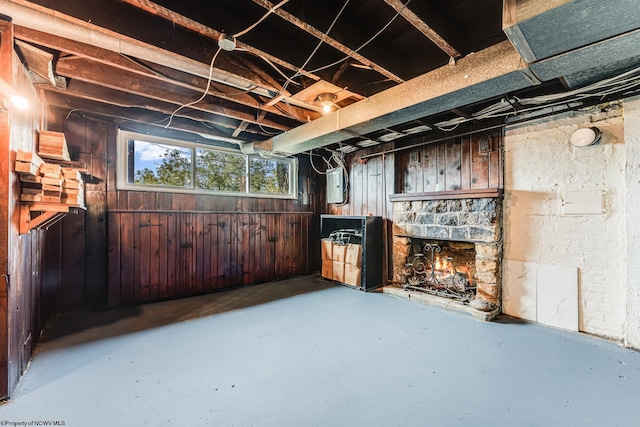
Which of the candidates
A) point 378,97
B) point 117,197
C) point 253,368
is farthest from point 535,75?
point 117,197

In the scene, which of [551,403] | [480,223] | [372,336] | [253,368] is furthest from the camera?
[480,223]

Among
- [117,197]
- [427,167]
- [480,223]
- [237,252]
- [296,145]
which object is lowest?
[237,252]

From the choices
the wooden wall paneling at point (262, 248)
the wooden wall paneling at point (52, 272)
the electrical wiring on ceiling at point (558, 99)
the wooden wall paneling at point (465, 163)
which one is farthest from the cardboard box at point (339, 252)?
the wooden wall paneling at point (52, 272)

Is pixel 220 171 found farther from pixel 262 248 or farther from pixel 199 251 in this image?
pixel 262 248

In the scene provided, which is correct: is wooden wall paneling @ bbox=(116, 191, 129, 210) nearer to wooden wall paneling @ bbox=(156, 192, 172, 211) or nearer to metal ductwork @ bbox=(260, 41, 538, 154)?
wooden wall paneling @ bbox=(156, 192, 172, 211)

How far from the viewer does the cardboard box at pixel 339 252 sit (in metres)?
4.15

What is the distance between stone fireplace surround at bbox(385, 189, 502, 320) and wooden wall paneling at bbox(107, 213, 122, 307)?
3395 millimetres

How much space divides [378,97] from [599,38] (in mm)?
1403

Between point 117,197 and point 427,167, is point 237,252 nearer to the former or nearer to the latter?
point 117,197

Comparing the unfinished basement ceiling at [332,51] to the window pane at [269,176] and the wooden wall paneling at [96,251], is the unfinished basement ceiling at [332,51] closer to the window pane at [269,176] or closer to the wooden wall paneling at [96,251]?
the wooden wall paneling at [96,251]

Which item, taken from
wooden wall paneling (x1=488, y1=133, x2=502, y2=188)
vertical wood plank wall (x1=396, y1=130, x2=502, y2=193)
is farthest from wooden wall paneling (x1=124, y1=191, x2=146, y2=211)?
wooden wall paneling (x1=488, y1=133, x2=502, y2=188)

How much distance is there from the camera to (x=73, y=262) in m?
2.93

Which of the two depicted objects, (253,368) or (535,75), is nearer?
(535,75)

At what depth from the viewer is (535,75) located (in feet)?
5.72
